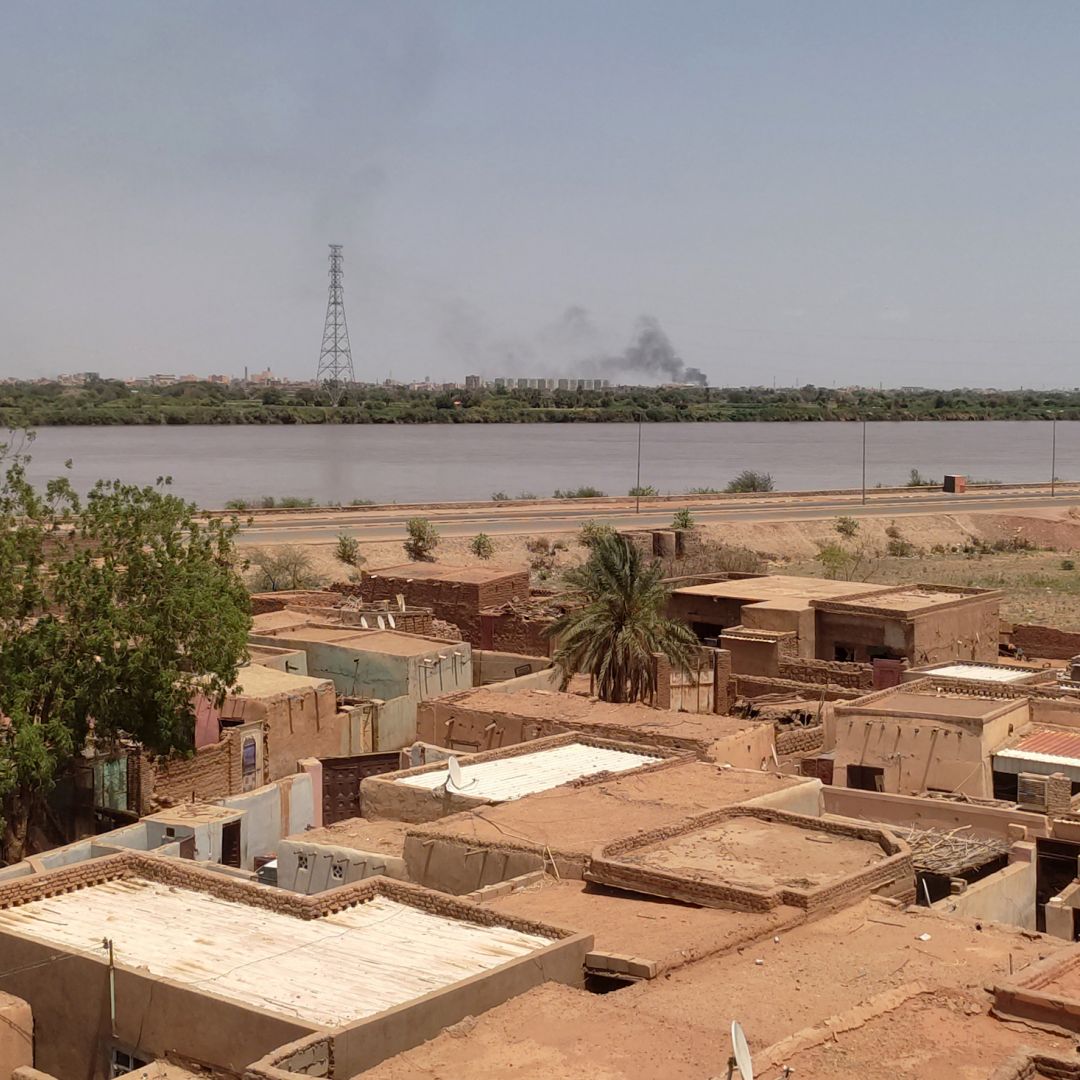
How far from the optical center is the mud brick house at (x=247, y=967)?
1120cm

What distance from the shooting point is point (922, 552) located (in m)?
72.8

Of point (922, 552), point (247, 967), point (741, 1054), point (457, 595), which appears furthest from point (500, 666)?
point (922, 552)

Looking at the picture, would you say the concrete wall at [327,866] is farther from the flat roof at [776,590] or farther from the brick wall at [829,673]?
the flat roof at [776,590]

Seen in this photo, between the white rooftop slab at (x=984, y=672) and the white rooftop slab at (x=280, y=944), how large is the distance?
50.3ft

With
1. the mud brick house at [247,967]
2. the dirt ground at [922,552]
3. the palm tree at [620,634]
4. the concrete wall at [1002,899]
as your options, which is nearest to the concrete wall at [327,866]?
the mud brick house at [247,967]

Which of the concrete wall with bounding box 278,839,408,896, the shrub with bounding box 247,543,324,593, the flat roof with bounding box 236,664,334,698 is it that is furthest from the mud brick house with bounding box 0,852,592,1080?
the shrub with bounding box 247,543,324,593

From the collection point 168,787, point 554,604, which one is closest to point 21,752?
point 168,787

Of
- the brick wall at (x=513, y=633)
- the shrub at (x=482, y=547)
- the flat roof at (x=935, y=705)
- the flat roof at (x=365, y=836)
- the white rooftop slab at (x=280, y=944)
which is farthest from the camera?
the shrub at (x=482, y=547)

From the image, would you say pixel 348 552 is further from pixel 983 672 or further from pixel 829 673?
pixel 983 672

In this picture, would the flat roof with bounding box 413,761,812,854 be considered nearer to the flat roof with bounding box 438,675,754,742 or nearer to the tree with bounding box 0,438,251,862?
the flat roof with bounding box 438,675,754,742

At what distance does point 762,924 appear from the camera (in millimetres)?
13617

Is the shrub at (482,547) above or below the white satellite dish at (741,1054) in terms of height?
below

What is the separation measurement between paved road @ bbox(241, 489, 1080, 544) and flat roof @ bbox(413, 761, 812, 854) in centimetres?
4764

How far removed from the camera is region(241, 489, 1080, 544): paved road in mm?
70188
